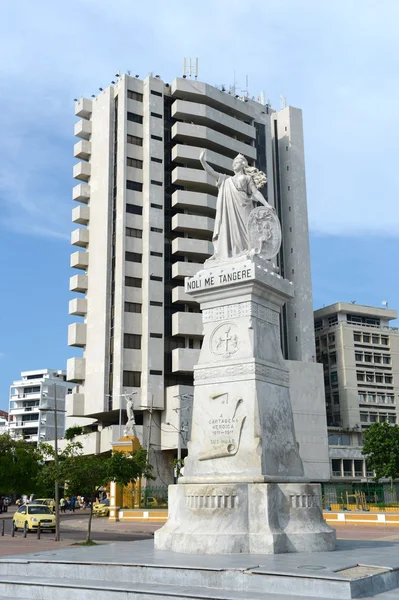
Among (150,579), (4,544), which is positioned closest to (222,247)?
(150,579)

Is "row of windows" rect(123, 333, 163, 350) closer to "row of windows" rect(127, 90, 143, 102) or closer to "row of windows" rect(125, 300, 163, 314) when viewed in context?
"row of windows" rect(125, 300, 163, 314)

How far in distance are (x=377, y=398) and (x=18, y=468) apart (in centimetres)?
4568

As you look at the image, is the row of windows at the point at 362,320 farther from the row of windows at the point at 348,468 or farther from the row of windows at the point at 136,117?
the row of windows at the point at 136,117

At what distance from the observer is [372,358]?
81.3 metres

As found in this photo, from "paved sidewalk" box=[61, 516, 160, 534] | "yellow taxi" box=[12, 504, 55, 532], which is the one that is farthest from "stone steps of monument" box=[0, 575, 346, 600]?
"yellow taxi" box=[12, 504, 55, 532]

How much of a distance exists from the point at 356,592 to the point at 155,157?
60.8 meters

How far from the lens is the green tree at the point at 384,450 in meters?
49.5

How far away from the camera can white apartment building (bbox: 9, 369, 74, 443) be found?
377 feet

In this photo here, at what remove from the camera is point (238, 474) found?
12328 millimetres

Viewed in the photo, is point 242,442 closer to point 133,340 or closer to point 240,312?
point 240,312

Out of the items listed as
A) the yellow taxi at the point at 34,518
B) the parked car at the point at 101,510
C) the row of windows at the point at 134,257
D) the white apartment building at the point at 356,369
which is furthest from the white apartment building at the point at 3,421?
the yellow taxi at the point at 34,518

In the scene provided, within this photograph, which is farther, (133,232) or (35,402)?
(35,402)

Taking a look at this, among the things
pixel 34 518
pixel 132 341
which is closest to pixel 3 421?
pixel 132 341

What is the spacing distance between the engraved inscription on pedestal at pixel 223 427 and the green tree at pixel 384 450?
40.0m
